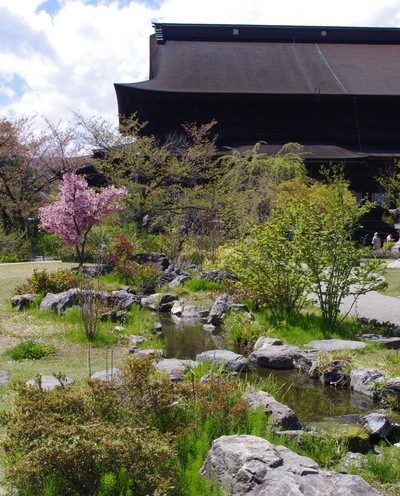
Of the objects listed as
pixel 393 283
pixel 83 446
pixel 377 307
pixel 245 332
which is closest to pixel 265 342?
pixel 245 332

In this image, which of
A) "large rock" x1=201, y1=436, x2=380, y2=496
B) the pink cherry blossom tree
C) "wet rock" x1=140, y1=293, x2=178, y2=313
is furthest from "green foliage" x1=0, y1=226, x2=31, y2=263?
"large rock" x1=201, y1=436, x2=380, y2=496

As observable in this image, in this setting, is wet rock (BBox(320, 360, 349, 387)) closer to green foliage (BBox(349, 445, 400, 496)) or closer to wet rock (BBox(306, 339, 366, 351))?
wet rock (BBox(306, 339, 366, 351))

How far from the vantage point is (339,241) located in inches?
382

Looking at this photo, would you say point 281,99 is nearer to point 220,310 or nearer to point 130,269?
point 130,269

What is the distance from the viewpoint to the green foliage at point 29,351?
8.07m

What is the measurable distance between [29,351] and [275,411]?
4146mm

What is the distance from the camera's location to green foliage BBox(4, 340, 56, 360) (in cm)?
A: 807

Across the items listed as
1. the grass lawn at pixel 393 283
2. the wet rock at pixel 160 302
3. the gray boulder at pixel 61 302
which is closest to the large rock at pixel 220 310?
the wet rock at pixel 160 302

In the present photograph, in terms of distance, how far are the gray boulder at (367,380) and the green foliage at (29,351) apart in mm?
4210

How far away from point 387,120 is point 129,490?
30915 millimetres

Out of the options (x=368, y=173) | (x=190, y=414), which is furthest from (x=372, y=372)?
(x=368, y=173)

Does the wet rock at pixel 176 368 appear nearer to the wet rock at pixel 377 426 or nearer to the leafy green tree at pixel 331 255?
the wet rock at pixel 377 426

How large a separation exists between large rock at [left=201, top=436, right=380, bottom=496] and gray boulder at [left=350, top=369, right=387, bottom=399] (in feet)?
11.0

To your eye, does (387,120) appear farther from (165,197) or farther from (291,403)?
(291,403)
